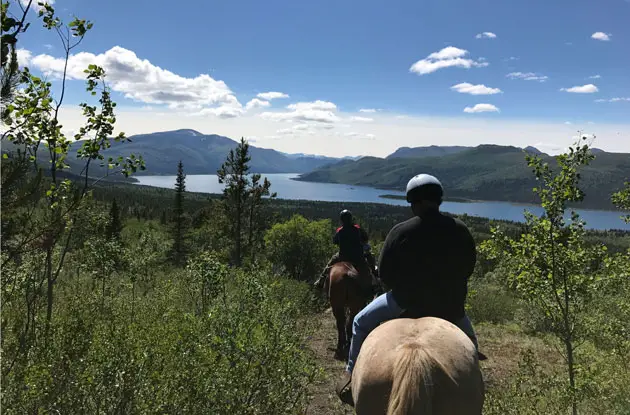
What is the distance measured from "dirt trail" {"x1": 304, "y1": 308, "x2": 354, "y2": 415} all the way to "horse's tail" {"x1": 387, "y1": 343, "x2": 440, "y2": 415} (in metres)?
2.03

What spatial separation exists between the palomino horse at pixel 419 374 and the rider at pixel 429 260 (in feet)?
1.33

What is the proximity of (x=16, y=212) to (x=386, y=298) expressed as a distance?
13.1 feet

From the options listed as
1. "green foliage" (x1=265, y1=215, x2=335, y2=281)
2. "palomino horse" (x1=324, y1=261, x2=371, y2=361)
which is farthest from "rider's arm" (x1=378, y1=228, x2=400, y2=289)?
"green foliage" (x1=265, y1=215, x2=335, y2=281)

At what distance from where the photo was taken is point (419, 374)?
2902 mm

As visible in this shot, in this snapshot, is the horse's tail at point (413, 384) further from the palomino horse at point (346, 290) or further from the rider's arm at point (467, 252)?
the palomino horse at point (346, 290)

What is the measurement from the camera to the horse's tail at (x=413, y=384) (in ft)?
9.27

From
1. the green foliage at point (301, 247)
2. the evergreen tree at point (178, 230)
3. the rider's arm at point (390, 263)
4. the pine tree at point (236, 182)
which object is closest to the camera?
the rider's arm at point (390, 263)

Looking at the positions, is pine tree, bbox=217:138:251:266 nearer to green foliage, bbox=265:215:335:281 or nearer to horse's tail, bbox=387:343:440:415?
green foliage, bbox=265:215:335:281

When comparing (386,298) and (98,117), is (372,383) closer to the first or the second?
(386,298)

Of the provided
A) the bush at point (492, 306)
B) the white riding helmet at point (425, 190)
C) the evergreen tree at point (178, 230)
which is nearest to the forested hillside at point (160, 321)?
the white riding helmet at point (425, 190)

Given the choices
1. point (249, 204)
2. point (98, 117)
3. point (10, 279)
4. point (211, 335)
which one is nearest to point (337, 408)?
point (211, 335)

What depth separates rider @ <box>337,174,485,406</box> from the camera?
3.80 meters

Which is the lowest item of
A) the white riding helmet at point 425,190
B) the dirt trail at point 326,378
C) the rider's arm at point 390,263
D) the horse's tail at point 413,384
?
the dirt trail at point 326,378

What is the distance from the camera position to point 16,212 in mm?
3625
